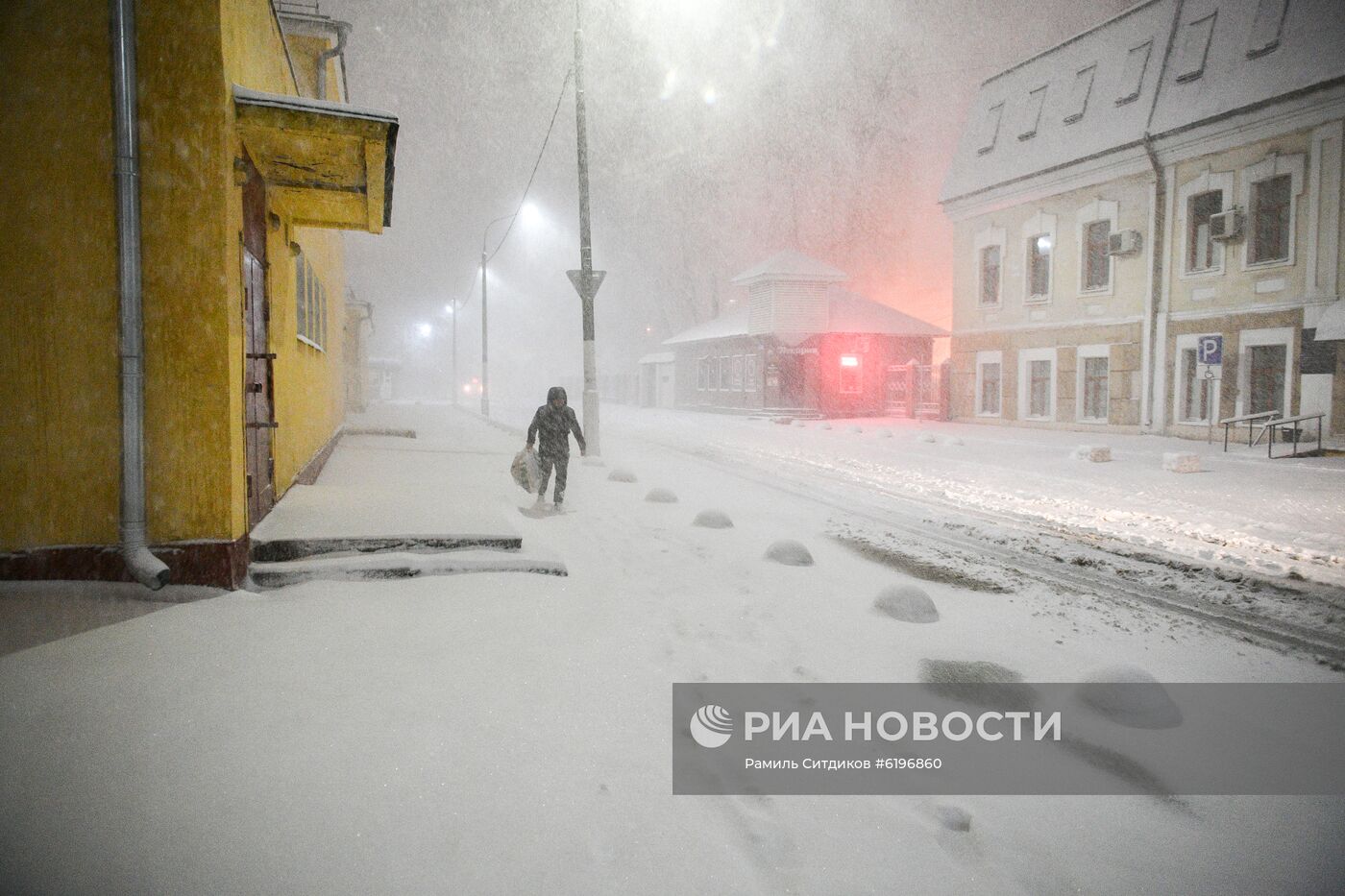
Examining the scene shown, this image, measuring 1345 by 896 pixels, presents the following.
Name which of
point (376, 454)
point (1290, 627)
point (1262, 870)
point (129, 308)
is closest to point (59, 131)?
point (129, 308)

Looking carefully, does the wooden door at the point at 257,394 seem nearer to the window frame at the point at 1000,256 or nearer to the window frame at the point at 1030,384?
the window frame at the point at 1030,384

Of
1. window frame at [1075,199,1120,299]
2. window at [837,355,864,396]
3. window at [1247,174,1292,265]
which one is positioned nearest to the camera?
window at [1247,174,1292,265]

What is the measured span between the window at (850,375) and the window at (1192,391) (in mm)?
13504

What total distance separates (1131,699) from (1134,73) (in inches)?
939

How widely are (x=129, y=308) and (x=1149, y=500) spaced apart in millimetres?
10884

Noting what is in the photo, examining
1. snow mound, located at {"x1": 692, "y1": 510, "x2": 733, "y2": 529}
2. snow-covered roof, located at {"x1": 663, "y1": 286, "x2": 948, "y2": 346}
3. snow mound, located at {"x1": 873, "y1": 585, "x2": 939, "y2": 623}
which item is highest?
snow-covered roof, located at {"x1": 663, "y1": 286, "x2": 948, "y2": 346}

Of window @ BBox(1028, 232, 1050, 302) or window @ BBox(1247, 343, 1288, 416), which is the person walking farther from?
window @ BBox(1028, 232, 1050, 302)

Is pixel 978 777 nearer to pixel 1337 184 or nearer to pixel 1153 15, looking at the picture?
pixel 1337 184

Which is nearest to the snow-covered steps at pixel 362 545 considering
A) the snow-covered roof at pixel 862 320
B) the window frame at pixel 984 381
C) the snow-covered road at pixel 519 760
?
the snow-covered road at pixel 519 760

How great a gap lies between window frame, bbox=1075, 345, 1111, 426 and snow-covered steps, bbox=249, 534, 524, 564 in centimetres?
2087

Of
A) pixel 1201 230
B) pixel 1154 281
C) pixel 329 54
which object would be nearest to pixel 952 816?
pixel 329 54

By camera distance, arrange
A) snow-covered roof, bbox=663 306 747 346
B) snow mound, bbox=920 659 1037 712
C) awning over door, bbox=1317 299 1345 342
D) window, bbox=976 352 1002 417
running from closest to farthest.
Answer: snow mound, bbox=920 659 1037 712 < awning over door, bbox=1317 299 1345 342 < window, bbox=976 352 1002 417 < snow-covered roof, bbox=663 306 747 346

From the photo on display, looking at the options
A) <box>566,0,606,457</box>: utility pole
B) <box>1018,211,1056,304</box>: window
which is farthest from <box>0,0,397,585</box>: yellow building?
<box>1018,211,1056,304</box>: window

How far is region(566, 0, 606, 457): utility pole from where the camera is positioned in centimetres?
1469
